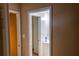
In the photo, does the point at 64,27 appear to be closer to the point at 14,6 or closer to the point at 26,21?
the point at 26,21

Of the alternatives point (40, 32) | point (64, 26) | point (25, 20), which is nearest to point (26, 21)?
point (25, 20)

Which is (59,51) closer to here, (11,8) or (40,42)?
(40,42)

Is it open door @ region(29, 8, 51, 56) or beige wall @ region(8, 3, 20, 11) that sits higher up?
beige wall @ region(8, 3, 20, 11)

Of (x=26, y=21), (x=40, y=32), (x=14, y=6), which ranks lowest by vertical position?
(x=40, y=32)

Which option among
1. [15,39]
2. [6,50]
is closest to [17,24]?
[15,39]

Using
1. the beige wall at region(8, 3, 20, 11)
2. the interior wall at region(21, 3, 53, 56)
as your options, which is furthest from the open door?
the beige wall at region(8, 3, 20, 11)

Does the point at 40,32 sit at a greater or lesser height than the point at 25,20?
lesser

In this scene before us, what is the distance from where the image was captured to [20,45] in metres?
1.46

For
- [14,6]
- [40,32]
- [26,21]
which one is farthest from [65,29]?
[14,6]

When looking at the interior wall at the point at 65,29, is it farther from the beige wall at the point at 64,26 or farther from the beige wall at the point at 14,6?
the beige wall at the point at 14,6

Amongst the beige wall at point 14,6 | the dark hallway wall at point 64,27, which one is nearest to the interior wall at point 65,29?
the dark hallway wall at point 64,27

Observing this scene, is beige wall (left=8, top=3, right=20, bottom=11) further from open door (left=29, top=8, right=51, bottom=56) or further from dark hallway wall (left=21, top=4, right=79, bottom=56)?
open door (left=29, top=8, right=51, bottom=56)

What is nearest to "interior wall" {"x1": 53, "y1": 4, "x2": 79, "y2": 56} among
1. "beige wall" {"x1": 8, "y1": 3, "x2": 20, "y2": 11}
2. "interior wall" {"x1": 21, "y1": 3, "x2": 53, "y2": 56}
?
"interior wall" {"x1": 21, "y1": 3, "x2": 53, "y2": 56}

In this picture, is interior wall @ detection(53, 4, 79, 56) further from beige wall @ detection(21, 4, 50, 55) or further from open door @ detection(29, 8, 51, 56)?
beige wall @ detection(21, 4, 50, 55)
